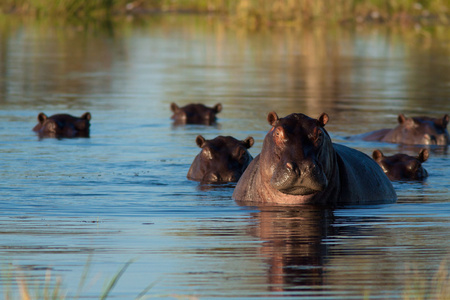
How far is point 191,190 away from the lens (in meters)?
10.3

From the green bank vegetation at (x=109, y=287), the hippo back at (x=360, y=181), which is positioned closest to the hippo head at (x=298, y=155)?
the hippo back at (x=360, y=181)

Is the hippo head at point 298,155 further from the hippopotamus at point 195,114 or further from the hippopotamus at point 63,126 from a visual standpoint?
the hippopotamus at point 195,114

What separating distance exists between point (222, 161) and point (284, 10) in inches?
1214

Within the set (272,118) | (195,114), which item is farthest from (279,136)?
(195,114)

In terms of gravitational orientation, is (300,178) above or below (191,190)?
above

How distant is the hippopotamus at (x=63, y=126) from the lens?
14.7 m

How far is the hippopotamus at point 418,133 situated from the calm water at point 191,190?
1.25 ft

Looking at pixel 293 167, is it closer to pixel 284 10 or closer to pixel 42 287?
pixel 42 287

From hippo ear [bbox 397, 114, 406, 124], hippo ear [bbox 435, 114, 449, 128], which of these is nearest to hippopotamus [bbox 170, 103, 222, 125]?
hippo ear [bbox 397, 114, 406, 124]

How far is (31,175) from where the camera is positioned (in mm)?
10984

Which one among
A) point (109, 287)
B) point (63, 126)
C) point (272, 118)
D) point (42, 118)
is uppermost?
point (272, 118)

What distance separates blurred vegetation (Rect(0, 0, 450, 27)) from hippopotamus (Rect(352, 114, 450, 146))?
83.2 feet

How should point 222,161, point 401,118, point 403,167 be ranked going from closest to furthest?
point 222,161
point 403,167
point 401,118

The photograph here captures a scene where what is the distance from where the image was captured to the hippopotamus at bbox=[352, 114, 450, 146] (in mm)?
14156
